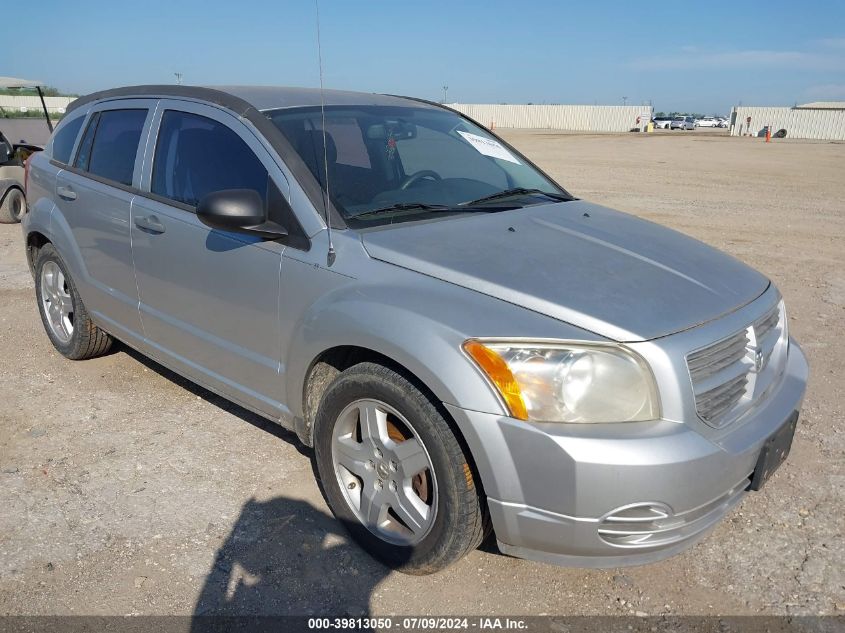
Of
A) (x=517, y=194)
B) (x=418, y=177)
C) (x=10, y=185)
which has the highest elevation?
(x=418, y=177)

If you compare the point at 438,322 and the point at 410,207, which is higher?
the point at 410,207

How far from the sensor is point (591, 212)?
3.47 meters

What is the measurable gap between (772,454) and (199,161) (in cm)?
281

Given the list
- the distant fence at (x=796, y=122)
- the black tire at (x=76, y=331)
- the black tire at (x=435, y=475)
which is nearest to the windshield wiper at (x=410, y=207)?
the black tire at (x=435, y=475)

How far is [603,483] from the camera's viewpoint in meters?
2.08

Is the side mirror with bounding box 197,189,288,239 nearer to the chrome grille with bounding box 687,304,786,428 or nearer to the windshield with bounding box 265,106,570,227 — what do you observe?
the windshield with bounding box 265,106,570,227

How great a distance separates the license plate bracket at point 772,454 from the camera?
2.38 metres

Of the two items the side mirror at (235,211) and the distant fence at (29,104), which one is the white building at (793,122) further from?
the side mirror at (235,211)

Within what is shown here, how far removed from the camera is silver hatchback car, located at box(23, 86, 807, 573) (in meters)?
2.17

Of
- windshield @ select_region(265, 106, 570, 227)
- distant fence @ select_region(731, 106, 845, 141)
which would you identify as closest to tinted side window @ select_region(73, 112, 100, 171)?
windshield @ select_region(265, 106, 570, 227)

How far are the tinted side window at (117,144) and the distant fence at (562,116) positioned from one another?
195 ft

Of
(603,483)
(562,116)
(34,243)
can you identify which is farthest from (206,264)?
(562,116)

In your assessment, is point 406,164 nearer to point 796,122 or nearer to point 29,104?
point 29,104

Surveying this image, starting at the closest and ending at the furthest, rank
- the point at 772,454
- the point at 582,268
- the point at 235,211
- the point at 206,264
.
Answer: the point at 772,454 < the point at 582,268 < the point at 235,211 < the point at 206,264
